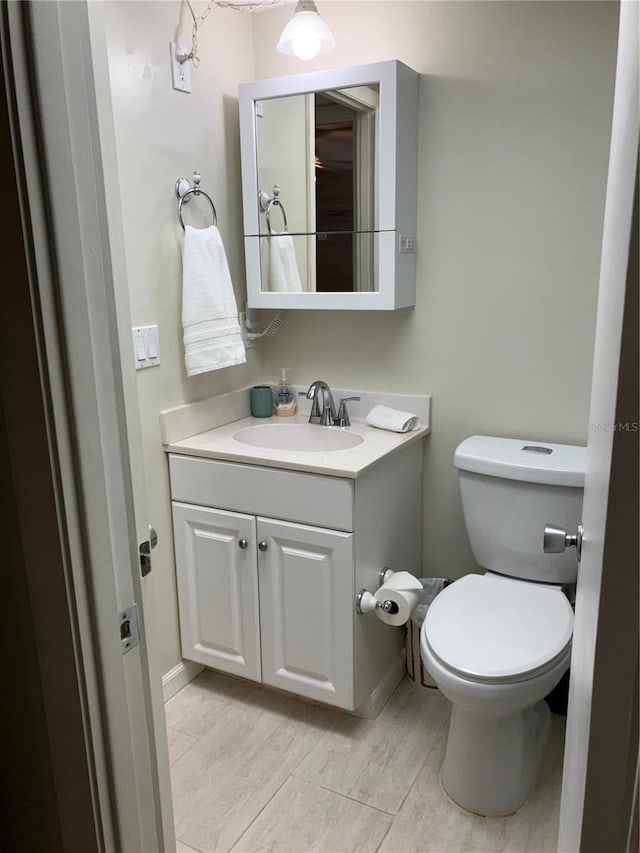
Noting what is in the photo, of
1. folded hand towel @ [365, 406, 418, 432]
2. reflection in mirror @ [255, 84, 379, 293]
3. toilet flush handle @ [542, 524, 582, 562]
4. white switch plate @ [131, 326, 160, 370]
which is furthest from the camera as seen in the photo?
folded hand towel @ [365, 406, 418, 432]

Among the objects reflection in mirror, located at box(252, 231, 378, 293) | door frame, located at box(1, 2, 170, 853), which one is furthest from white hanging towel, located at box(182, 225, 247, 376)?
door frame, located at box(1, 2, 170, 853)

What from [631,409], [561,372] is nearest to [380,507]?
[561,372]

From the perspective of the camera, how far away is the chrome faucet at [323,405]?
7.63ft

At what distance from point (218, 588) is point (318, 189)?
1292 mm

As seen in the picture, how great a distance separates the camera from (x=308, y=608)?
6.59ft

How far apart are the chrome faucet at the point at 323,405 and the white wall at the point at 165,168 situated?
31cm

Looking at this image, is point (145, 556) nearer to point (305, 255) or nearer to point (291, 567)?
point (291, 567)

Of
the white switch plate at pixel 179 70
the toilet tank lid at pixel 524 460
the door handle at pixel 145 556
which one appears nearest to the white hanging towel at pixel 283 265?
the white switch plate at pixel 179 70

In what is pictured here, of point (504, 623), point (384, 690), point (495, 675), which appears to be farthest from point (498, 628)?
point (384, 690)

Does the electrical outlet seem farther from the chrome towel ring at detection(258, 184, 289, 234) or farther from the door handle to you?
the door handle

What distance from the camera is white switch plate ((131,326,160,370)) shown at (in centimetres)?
196

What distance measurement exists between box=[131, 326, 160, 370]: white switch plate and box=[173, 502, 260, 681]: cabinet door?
0.46m

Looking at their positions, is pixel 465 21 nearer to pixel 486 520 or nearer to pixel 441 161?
pixel 441 161

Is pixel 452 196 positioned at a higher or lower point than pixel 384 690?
higher
